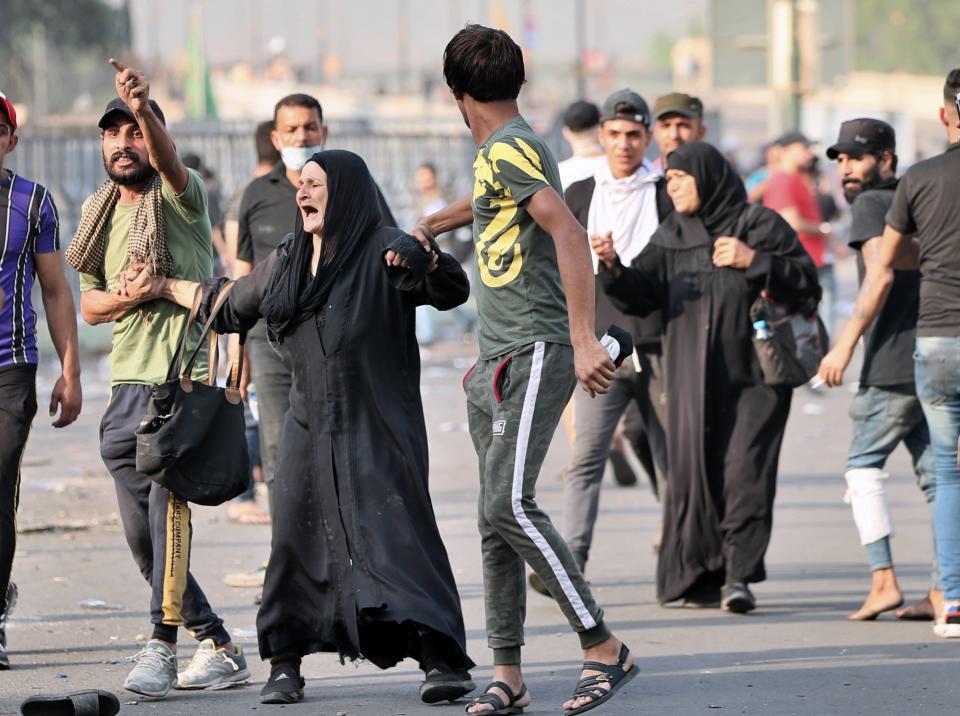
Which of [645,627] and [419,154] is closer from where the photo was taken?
[645,627]

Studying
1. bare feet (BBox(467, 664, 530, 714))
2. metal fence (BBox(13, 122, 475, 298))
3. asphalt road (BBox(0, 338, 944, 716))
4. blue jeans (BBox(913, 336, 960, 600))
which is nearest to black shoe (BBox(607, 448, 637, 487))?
asphalt road (BBox(0, 338, 944, 716))

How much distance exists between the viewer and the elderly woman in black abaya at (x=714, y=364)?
24.0 feet

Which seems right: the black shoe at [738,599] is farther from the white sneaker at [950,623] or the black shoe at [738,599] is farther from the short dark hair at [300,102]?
the short dark hair at [300,102]

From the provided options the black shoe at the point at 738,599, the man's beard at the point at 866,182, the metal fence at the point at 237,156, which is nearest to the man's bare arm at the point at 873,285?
the man's beard at the point at 866,182

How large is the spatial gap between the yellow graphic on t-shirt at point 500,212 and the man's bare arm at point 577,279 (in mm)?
105

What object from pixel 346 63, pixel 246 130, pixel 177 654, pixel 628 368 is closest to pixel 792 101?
pixel 246 130

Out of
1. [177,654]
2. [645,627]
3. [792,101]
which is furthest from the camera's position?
[792,101]

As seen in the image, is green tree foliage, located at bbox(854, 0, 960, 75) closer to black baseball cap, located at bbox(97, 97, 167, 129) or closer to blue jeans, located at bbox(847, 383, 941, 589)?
blue jeans, located at bbox(847, 383, 941, 589)

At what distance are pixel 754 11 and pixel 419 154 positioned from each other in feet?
24.1

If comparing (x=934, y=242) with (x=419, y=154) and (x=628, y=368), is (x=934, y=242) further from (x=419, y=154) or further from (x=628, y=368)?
(x=419, y=154)

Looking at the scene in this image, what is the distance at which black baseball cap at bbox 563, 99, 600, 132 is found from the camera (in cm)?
942

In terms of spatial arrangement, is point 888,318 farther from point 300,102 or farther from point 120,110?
point 120,110

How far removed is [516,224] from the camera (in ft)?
17.4

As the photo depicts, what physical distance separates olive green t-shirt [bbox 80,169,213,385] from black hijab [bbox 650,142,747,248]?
2135 mm
